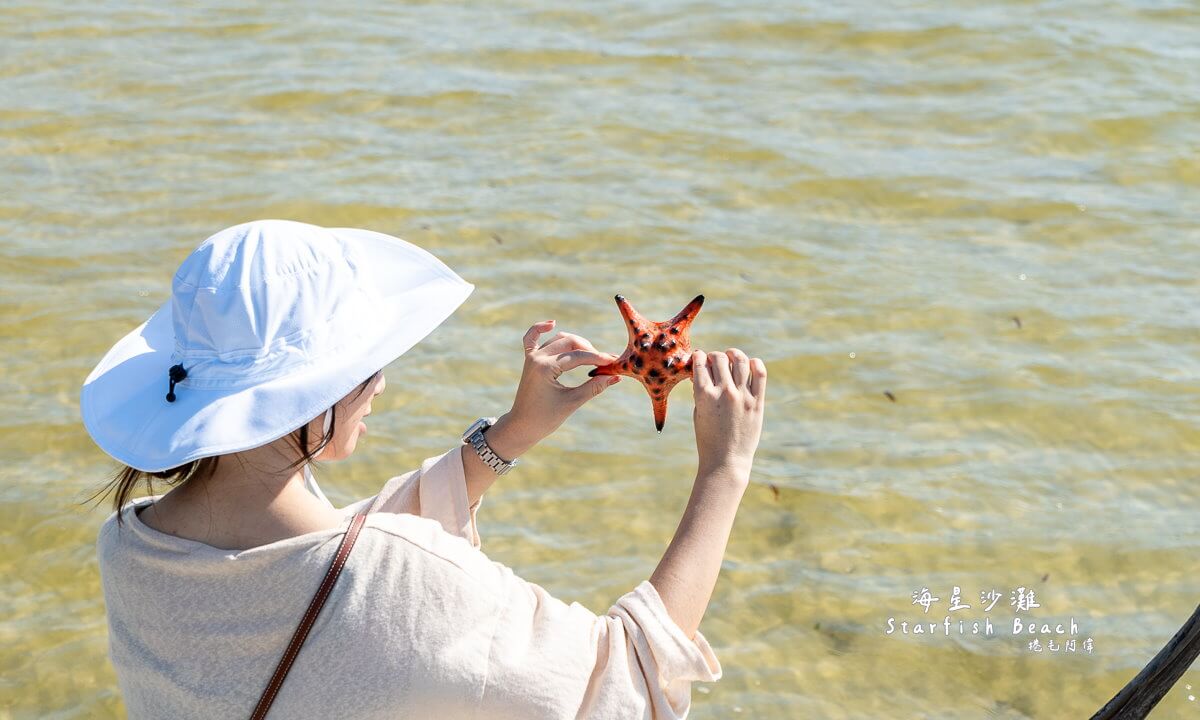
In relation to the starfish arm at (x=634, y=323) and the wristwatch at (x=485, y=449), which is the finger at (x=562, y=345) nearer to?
the wristwatch at (x=485, y=449)

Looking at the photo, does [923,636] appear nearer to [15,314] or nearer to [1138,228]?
[1138,228]

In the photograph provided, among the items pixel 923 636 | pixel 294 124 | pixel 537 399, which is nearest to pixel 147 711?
pixel 537 399

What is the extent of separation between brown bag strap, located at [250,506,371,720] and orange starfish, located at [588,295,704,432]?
1.16 metres

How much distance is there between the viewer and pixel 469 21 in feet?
35.0

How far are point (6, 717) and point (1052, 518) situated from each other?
12.2 feet

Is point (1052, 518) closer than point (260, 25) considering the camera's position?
Yes

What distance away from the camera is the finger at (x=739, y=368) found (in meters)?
2.86

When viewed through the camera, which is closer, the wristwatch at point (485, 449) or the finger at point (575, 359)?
the finger at point (575, 359)

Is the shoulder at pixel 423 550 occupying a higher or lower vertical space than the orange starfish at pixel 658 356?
higher

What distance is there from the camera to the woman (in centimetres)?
246

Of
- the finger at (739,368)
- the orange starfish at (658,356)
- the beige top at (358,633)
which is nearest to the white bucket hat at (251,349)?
the beige top at (358,633)

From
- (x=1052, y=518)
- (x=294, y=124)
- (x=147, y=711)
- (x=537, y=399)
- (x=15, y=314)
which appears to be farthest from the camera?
(x=294, y=124)

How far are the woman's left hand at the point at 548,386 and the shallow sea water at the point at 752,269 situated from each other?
1.68 metres

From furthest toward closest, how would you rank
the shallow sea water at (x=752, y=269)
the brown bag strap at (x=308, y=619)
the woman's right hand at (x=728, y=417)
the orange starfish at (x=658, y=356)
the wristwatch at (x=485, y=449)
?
the shallow sea water at (x=752, y=269) → the orange starfish at (x=658, y=356) → the wristwatch at (x=485, y=449) → the woman's right hand at (x=728, y=417) → the brown bag strap at (x=308, y=619)
